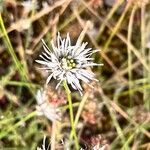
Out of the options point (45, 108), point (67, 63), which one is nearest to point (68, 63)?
point (67, 63)

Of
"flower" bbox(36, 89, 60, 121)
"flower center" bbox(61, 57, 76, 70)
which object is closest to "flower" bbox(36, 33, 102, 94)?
"flower center" bbox(61, 57, 76, 70)

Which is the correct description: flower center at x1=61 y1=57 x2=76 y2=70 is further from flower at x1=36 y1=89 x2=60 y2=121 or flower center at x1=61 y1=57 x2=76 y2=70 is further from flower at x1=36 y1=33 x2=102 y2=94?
flower at x1=36 y1=89 x2=60 y2=121

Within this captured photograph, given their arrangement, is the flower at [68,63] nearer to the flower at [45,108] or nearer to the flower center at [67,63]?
the flower center at [67,63]

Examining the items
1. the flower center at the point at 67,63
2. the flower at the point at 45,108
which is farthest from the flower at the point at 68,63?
the flower at the point at 45,108

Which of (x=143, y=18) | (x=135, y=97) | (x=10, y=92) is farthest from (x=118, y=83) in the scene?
(x=10, y=92)

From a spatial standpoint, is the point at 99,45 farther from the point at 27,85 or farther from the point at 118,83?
the point at 27,85
